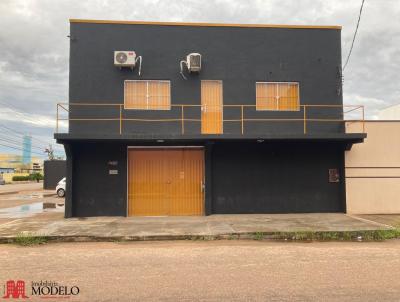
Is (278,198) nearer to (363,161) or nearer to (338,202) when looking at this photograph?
(338,202)

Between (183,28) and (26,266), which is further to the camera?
(183,28)

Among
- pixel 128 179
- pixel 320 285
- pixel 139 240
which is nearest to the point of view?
pixel 320 285

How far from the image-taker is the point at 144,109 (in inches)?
603

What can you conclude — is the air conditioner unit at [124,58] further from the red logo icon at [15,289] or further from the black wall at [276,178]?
the red logo icon at [15,289]

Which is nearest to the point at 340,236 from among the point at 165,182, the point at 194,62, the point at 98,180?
the point at 165,182

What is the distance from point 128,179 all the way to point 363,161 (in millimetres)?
9835

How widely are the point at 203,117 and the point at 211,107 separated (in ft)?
1.82

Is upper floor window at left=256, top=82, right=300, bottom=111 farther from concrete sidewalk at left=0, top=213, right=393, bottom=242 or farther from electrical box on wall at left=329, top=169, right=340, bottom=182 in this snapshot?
concrete sidewalk at left=0, top=213, right=393, bottom=242

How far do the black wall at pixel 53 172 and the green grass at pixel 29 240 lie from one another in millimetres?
25298

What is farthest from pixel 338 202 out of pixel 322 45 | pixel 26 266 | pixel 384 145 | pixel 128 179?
pixel 26 266

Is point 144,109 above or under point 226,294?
above

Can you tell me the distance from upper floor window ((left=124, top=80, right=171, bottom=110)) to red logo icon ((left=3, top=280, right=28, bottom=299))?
981 centimetres

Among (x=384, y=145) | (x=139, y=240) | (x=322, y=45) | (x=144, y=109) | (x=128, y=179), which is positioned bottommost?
(x=139, y=240)

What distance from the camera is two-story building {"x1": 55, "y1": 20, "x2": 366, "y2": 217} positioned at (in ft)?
49.5
